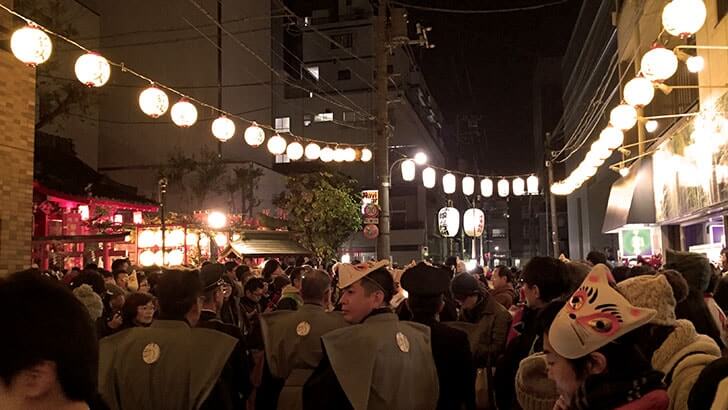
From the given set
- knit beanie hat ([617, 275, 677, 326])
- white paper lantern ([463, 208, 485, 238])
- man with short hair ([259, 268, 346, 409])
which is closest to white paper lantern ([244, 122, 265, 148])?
man with short hair ([259, 268, 346, 409])

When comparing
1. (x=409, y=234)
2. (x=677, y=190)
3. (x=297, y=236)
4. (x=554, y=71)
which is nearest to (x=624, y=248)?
(x=677, y=190)

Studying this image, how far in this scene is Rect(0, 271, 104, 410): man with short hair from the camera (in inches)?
79.5

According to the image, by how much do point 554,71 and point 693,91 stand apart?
3873cm

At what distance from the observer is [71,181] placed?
22.9 m

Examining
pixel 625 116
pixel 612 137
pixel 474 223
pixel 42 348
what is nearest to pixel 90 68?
pixel 42 348

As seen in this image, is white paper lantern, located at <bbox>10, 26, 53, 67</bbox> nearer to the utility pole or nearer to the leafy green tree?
the utility pole

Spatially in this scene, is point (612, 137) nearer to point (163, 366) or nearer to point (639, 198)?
point (639, 198)

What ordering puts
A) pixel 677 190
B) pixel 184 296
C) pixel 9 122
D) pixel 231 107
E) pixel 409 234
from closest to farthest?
pixel 184 296
pixel 9 122
pixel 677 190
pixel 231 107
pixel 409 234

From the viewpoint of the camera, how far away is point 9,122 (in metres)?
8.93

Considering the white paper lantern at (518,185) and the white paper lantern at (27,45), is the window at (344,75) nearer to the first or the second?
the white paper lantern at (518,185)

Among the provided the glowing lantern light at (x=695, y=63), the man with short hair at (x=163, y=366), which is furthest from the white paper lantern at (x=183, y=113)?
the glowing lantern light at (x=695, y=63)

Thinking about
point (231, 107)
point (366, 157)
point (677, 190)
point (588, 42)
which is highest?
point (588, 42)

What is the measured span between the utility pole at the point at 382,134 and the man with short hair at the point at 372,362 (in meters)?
11.5

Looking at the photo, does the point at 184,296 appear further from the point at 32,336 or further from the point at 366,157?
the point at 366,157
